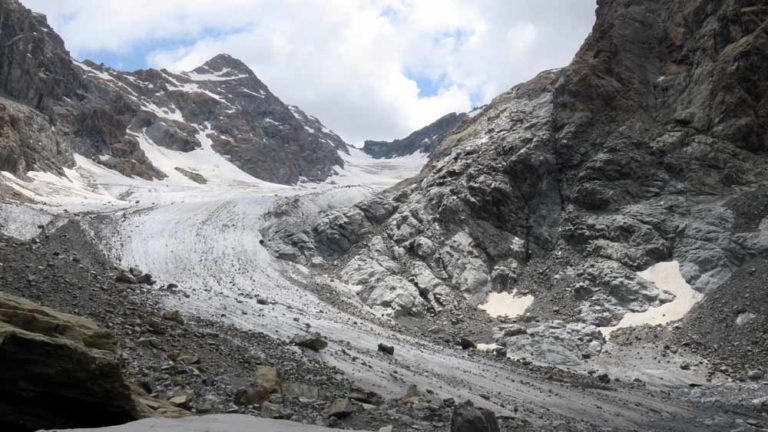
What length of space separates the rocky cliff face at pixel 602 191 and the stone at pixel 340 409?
1955cm

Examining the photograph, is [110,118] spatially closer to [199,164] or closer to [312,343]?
[199,164]

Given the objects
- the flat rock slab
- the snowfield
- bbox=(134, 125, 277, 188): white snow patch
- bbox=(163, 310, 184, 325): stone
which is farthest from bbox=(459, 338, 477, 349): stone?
bbox=(134, 125, 277, 188): white snow patch

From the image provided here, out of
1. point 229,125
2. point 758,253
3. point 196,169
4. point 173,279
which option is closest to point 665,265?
point 758,253

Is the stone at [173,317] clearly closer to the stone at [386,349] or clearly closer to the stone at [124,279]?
the stone at [124,279]

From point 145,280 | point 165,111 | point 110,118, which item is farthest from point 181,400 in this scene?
point 165,111

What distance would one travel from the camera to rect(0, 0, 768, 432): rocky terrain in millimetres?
14164

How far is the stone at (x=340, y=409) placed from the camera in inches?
468

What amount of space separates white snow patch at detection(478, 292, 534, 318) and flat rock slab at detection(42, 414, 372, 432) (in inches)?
1014

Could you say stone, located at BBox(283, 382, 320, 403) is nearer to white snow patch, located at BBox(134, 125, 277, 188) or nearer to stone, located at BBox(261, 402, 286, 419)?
stone, located at BBox(261, 402, 286, 419)

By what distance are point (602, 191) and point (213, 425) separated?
36.0 m

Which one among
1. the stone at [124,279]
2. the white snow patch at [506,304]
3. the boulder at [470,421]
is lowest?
the boulder at [470,421]

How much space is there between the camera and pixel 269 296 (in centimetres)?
3056

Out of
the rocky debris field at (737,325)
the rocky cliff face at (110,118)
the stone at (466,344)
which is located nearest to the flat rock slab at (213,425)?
the stone at (466,344)

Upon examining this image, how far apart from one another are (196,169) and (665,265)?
121 meters
